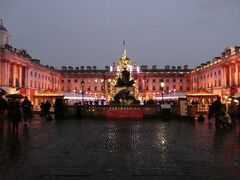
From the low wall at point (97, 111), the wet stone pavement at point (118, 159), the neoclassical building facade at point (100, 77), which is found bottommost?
the wet stone pavement at point (118, 159)

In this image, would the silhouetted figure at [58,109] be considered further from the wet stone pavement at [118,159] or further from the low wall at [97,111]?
the wet stone pavement at [118,159]

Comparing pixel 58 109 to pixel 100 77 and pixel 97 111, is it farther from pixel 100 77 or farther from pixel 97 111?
pixel 100 77

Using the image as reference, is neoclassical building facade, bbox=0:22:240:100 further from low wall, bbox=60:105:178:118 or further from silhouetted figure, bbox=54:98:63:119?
silhouetted figure, bbox=54:98:63:119

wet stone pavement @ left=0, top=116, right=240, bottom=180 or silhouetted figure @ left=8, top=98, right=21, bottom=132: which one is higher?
silhouetted figure @ left=8, top=98, right=21, bottom=132

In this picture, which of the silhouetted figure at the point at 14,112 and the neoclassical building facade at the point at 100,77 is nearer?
the silhouetted figure at the point at 14,112

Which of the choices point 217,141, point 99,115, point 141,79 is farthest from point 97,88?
point 217,141

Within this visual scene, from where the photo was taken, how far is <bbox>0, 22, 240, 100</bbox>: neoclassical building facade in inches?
3290

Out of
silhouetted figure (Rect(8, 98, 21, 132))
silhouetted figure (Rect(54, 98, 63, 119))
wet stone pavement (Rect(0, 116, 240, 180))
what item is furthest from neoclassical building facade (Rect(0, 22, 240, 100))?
wet stone pavement (Rect(0, 116, 240, 180))

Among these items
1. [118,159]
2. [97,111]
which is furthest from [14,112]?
[97,111]

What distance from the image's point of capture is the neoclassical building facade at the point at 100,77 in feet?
274

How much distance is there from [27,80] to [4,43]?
46.6 ft

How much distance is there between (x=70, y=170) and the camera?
913 centimetres

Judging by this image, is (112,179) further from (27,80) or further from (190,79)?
(190,79)

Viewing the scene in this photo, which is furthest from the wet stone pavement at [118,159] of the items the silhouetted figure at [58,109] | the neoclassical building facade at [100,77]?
the neoclassical building facade at [100,77]
